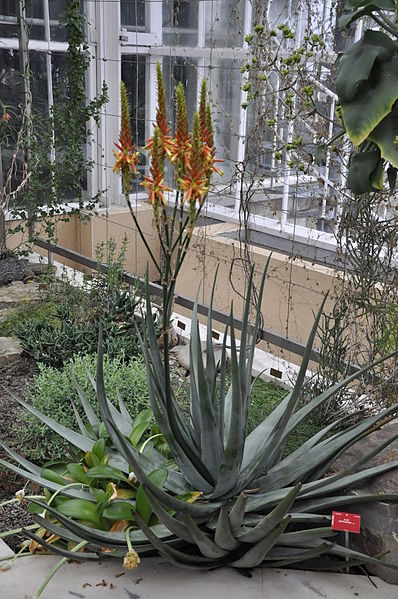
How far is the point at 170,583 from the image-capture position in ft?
6.86

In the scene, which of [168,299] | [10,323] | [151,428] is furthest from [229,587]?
[10,323]

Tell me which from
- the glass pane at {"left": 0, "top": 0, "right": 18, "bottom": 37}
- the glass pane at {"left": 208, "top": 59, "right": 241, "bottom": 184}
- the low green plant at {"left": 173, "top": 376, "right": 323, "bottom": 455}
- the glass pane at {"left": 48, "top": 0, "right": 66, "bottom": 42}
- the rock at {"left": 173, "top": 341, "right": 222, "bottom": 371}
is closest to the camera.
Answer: the low green plant at {"left": 173, "top": 376, "right": 323, "bottom": 455}

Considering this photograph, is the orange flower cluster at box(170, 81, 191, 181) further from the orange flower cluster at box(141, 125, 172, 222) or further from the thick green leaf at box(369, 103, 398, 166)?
the thick green leaf at box(369, 103, 398, 166)

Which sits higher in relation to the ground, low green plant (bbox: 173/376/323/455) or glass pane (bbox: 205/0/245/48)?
glass pane (bbox: 205/0/245/48)

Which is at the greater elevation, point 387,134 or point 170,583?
point 387,134

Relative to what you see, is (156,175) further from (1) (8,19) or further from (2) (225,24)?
(1) (8,19)

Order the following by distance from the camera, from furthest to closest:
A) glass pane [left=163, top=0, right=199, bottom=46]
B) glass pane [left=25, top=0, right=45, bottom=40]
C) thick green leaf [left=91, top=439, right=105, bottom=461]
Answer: glass pane [left=25, top=0, right=45, bottom=40], glass pane [left=163, top=0, right=199, bottom=46], thick green leaf [left=91, top=439, right=105, bottom=461]

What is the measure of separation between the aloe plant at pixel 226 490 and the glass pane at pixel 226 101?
268 centimetres

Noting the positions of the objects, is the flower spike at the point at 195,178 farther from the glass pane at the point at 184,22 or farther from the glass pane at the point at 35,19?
the glass pane at the point at 35,19

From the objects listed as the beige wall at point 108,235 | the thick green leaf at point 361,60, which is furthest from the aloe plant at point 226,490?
the beige wall at point 108,235

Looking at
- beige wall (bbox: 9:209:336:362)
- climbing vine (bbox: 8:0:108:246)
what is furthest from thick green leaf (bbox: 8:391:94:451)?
climbing vine (bbox: 8:0:108:246)

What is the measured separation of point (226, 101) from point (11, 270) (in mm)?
2075

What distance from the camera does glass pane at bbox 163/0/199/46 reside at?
482cm

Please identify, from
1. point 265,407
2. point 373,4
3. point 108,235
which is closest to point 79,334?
point 265,407
